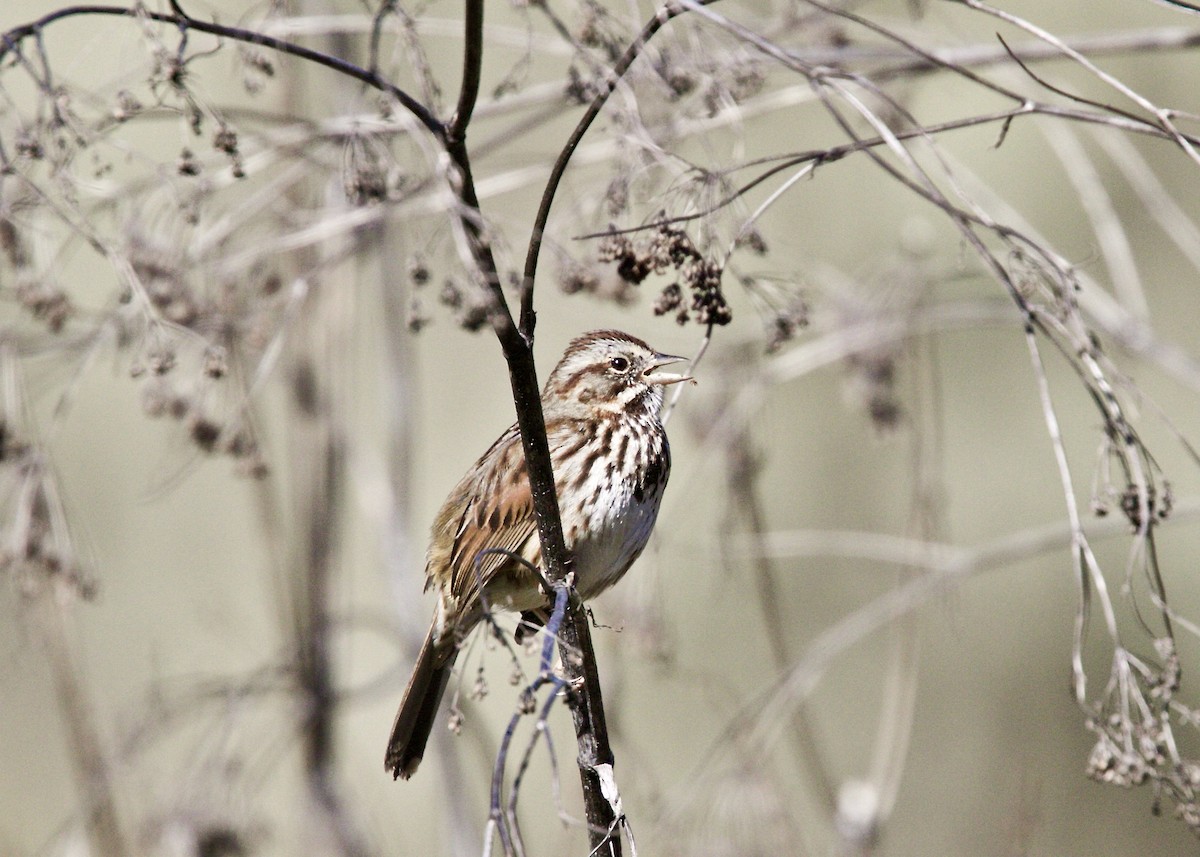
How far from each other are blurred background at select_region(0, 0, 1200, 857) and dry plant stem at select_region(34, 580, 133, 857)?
0.08 ft

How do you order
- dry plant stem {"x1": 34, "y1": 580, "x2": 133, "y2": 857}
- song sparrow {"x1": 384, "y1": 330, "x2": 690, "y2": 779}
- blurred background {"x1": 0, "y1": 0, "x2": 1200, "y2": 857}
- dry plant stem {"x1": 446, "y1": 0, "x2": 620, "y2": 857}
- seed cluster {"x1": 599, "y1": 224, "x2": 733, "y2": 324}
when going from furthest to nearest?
dry plant stem {"x1": 34, "y1": 580, "x2": 133, "y2": 857}, song sparrow {"x1": 384, "y1": 330, "x2": 690, "y2": 779}, blurred background {"x1": 0, "y1": 0, "x2": 1200, "y2": 857}, seed cluster {"x1": 599, "y1": 224, "x2": 733, "y2": 324}, dry plant stem {"x1": 446, "y1": 0, "x2": 620, "y2": 857}

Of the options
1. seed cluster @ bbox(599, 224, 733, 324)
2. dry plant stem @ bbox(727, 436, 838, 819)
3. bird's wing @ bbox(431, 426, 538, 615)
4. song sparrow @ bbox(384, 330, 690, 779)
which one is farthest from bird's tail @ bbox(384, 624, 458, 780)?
seed cluster @ bbox(599, 224, 733, 324)

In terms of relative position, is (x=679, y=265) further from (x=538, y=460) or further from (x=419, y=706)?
(x=419, y=706)

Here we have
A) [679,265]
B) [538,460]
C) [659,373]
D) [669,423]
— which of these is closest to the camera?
[538,460]

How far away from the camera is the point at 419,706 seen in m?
3.77

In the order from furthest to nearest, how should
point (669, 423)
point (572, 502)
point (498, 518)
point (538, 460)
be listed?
point (669, 423)
point (498, 518)
point (572, 502)
point (538, 460)

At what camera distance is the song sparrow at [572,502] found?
11.7 ft

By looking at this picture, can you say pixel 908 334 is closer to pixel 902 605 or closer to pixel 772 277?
pixel 902 605

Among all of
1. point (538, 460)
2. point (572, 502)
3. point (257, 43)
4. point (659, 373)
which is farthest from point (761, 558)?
point (257, 43)

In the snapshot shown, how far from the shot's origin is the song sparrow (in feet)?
11.7

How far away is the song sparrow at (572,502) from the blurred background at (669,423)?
25 cm

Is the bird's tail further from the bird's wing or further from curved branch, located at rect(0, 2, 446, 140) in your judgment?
curved branch, located at rect(0, 2, 446, 140)

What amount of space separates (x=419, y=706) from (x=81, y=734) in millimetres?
1475

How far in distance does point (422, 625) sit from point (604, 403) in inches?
75.4
